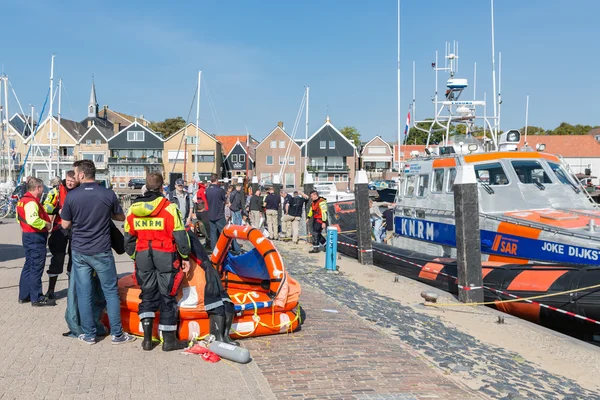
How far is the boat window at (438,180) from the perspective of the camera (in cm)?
1225

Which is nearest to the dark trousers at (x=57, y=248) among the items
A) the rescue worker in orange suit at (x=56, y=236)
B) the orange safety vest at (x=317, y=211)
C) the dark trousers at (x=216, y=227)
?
the rescue worker in orange suit at (x=56, y=236)

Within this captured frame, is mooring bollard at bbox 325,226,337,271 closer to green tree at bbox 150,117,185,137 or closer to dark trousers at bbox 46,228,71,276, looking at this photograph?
dark trousers at bbox 46,228,71,276

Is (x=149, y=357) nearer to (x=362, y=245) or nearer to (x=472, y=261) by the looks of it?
(x=472, y=261)

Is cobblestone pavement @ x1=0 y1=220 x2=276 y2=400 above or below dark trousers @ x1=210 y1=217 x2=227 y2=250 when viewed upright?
below

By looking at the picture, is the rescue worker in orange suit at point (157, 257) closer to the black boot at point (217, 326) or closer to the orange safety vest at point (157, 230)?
the orange safety vest at point (157, 230)

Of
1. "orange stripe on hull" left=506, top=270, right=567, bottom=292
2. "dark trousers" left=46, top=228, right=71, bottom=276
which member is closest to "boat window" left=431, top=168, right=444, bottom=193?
"orange stripe on hull" left=506, top=270, right=567, bottom=292

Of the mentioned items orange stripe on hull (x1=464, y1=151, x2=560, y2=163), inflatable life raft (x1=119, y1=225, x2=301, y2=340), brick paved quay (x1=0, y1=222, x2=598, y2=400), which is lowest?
brick paved quay (x1=0, y1=222, x2=598, y2=400)

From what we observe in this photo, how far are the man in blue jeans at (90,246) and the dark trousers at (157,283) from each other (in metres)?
0.36

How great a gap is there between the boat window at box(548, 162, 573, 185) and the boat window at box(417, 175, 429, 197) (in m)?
2.66

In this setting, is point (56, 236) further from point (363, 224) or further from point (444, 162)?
point (444, 162)

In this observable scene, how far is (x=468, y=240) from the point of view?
9523 millimetres

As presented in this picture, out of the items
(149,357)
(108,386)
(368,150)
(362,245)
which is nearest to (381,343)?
(149,357)

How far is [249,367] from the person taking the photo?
17.9ft

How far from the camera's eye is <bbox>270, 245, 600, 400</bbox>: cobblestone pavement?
5453 millimetres
